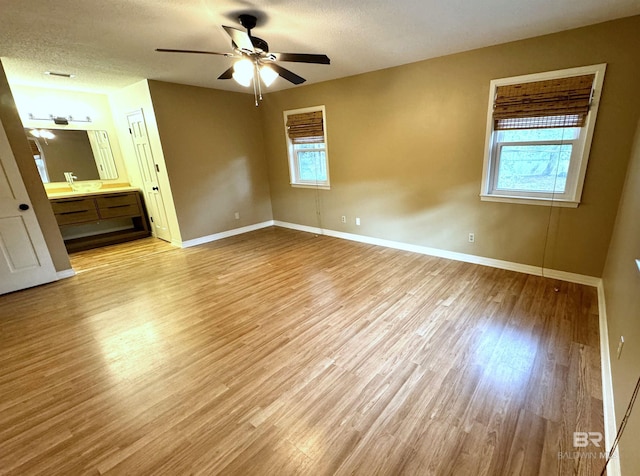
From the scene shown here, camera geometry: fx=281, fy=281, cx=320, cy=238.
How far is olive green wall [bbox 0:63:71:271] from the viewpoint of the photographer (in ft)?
10.2

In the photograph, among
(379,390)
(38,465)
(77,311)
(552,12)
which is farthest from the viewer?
(77,311)

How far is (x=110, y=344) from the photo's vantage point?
237 cm

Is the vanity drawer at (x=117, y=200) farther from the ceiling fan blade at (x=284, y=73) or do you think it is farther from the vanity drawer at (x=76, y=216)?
the ceiling fan blade at (x=284, y=73)

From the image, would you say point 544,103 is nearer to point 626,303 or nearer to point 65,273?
point 626,303

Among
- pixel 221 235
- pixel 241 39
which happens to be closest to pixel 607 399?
pixel 241 39

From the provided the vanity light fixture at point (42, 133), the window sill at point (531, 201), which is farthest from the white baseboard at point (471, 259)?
the vanity light fixture at point (42, 133)

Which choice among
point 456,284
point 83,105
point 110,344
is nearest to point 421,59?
point 456,284

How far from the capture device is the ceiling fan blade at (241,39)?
197 centimetres

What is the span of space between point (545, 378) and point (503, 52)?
10.2 ft

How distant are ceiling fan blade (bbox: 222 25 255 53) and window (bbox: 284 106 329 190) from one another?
8.27 feet

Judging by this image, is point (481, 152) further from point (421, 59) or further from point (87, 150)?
point (87, 150)

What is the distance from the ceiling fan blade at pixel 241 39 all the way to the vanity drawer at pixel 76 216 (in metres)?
4.24

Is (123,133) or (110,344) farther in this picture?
(123,133)

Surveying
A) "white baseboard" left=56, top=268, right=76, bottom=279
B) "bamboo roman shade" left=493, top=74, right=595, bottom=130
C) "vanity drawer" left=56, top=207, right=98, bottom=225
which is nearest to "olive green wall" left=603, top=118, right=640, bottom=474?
"bamboo roman shade" left=493, top=74, right=595, bottom=130
